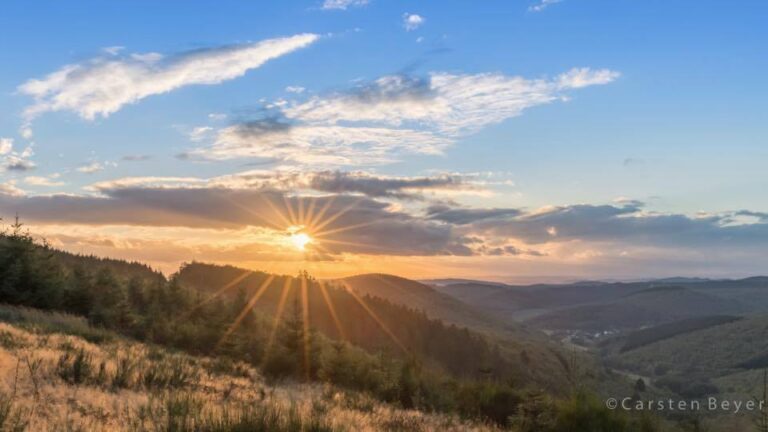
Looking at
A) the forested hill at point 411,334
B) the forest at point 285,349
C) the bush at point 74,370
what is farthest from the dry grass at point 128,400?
the forested hill at point 411,334

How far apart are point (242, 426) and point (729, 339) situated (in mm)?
218612

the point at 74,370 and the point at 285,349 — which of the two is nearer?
the point at 74,370

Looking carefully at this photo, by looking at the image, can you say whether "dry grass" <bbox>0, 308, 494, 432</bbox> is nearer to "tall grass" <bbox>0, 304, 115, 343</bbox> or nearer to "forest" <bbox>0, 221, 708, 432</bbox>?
"tall grass" <bbox>0, 304, 115, 343</bbox>

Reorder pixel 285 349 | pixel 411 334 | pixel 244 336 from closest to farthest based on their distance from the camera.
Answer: pixel 285 349
pixel 244 336
pixel 411 334

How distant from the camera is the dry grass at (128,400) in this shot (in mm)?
8008

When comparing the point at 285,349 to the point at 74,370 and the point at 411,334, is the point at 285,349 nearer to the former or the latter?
the point at 74,370

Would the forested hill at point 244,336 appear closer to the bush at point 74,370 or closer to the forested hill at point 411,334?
the bush at point 74,370

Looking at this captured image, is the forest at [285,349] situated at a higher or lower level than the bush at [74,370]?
lower

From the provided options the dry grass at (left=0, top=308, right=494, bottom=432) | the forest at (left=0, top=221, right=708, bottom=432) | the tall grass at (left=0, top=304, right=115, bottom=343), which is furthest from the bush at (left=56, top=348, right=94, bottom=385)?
the tall grass at (left=0, top=304, right=115, bottom=343)

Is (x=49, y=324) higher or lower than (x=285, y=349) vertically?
higher

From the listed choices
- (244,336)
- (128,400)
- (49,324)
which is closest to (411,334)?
(244,336)

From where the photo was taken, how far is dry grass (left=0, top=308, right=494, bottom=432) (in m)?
8.01

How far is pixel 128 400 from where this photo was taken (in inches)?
412

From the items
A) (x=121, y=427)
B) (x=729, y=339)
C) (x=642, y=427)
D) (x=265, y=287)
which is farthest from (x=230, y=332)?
(x=729, y=339)
